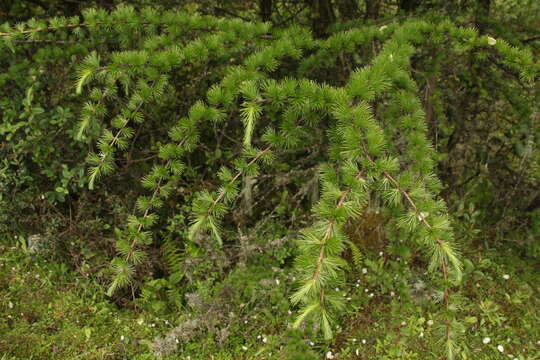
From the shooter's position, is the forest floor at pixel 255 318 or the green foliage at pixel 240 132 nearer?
the green foliage at pixel 240 132

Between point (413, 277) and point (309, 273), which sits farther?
point (413, 277)

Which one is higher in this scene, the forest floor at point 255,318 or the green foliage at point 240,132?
the green foliage at point 240,132

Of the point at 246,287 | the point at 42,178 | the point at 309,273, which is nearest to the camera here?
the point at 309,273

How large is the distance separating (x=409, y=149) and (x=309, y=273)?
2.80ft

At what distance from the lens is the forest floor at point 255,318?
8.71 ft

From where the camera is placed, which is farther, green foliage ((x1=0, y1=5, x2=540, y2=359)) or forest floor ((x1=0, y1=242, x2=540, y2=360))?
forest floor ((x1=0, y1=242, x2=540, y2=360))

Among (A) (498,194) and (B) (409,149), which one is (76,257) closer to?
(B) (409,149)

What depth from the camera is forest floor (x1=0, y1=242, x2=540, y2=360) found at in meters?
2.65

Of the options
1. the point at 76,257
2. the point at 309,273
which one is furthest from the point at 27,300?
the point at 309,273

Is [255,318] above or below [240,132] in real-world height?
below

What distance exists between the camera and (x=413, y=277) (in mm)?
2998

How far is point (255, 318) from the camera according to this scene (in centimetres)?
285

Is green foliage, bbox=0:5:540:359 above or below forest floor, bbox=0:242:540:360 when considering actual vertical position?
above

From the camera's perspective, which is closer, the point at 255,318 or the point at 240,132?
the point at 255,318
